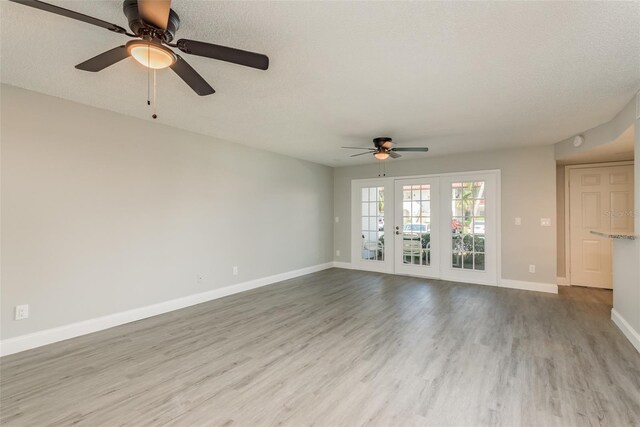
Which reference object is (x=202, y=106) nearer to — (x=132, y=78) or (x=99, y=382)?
(x=132, y=78)

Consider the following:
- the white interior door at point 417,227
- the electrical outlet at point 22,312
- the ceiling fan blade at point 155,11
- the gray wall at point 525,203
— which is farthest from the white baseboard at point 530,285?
the electrical outlet at point 22,312

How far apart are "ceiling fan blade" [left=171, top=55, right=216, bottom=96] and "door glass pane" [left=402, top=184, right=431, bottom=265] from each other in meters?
4.91

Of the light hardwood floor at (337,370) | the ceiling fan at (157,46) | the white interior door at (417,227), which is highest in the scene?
the ceiling fan at (157,46)

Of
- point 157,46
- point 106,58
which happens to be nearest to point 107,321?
point 106,58

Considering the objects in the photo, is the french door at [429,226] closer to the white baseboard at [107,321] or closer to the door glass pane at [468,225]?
the door glass pane at [468,225]

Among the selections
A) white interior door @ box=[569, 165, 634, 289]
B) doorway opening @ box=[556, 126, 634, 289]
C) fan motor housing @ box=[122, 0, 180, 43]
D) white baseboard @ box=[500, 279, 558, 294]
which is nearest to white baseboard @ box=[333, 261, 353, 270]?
white baseboard @ box=[500, 279, 558, 294]

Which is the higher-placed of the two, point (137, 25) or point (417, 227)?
point (137, 25)

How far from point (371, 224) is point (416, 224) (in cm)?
105

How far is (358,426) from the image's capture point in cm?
184

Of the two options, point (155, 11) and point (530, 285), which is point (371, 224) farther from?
point (155, 11)

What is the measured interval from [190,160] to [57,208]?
1.64 m

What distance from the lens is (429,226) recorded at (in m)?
6.10

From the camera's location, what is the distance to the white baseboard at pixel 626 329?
290 cm

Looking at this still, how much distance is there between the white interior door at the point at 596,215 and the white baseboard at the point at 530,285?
34.8 inches
